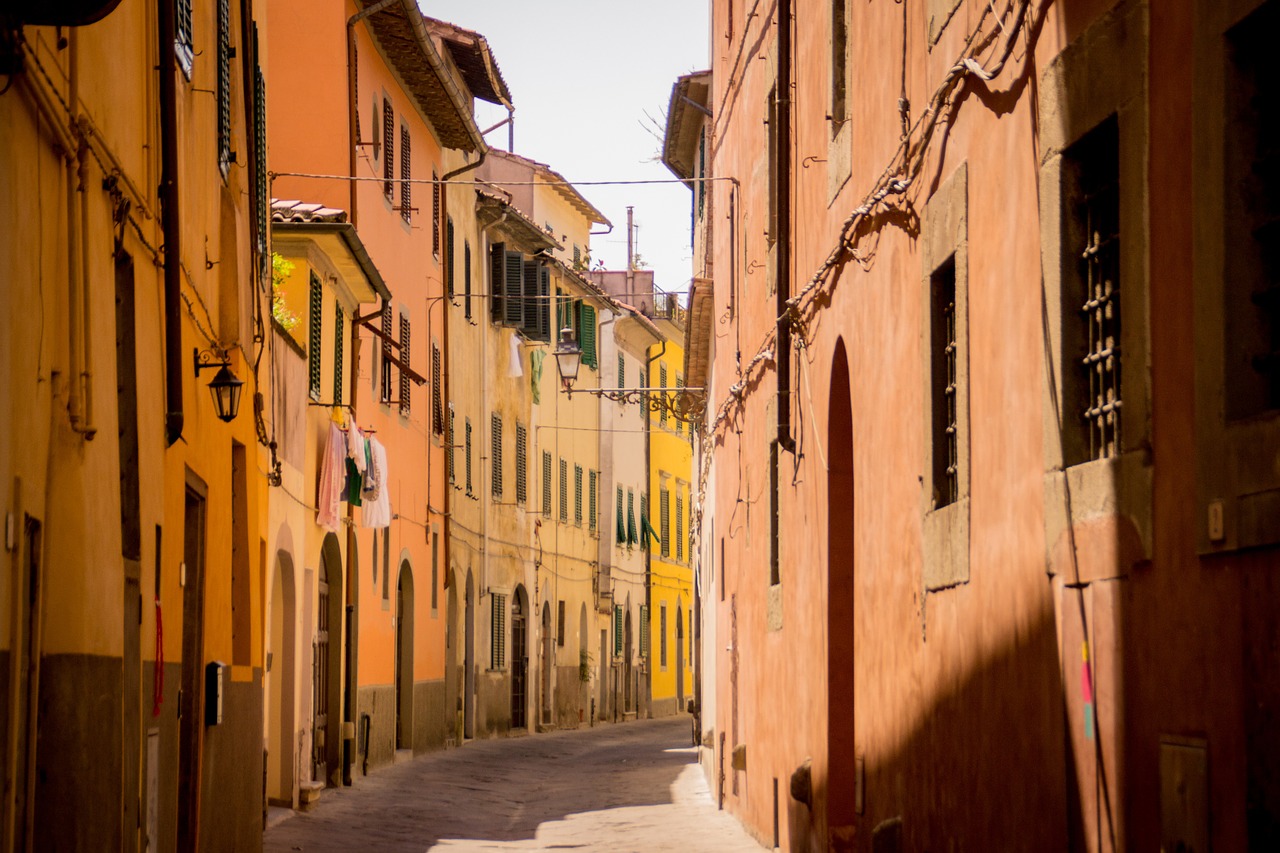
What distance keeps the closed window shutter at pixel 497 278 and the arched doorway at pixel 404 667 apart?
10.1 meters

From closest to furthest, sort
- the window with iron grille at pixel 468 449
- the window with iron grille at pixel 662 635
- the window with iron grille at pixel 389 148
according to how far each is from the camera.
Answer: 1. the window with iron grille at pixel 389 148
2. the window with iron grille at pixel 468 449
3. the window with iron grille at pixel 662 635

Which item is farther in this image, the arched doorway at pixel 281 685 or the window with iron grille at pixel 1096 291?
the arched doorway at pixel 281 685

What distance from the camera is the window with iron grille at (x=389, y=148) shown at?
2625cm

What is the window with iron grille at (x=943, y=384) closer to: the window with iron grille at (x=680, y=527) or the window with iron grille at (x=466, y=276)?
the window with iron grille at (x=466, y=276)

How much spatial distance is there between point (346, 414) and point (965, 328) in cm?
1474

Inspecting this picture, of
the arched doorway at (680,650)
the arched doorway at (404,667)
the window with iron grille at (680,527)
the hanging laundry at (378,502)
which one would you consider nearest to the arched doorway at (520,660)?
the arched doorway at (404,667)

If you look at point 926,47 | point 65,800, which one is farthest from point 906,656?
point 65,800

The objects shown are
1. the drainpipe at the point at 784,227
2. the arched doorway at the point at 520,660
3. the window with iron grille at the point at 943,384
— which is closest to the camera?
the window with iron grille at the point at 943,384

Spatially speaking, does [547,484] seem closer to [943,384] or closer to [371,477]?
[371,477]

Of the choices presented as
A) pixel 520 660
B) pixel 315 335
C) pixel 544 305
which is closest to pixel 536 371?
pixel 544 305

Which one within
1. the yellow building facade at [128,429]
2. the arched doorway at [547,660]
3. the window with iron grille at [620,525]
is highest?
the window with iron grille at [620,525]

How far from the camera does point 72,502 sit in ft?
22.9

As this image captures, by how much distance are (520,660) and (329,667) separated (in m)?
17.3

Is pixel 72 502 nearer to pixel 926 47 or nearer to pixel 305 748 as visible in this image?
pixel 926 47
